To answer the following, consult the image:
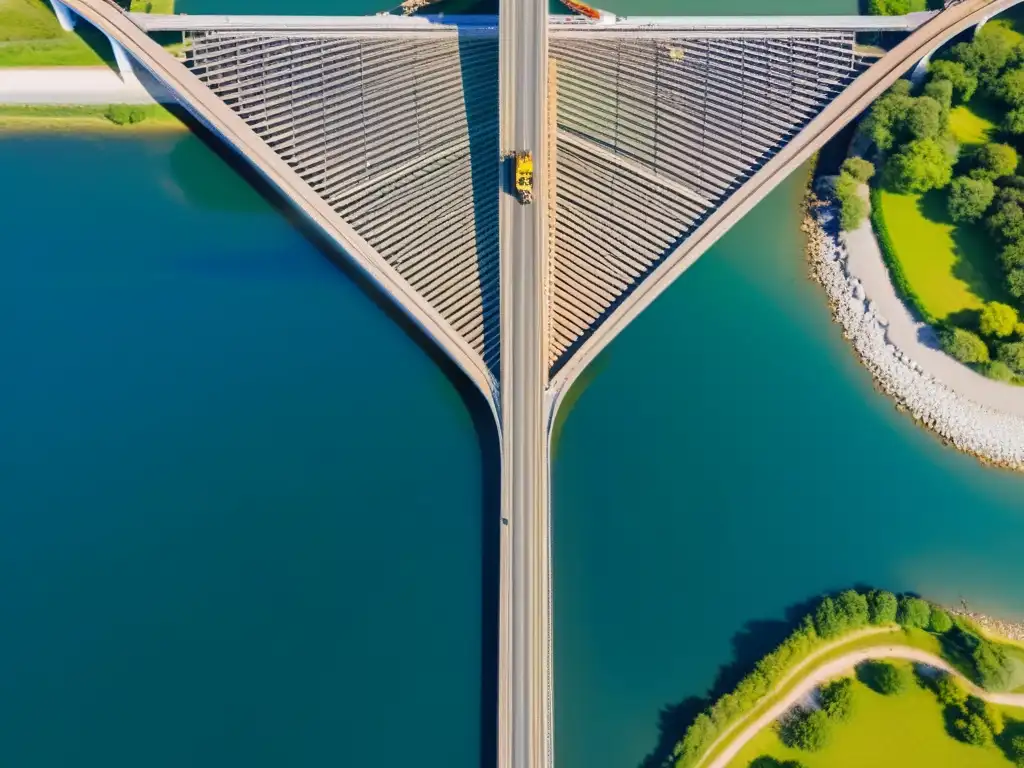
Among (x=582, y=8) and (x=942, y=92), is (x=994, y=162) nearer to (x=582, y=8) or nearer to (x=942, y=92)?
(x=942, y=92)

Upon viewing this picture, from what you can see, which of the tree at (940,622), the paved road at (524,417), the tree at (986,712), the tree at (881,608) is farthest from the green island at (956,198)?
the paved road at (524,417)

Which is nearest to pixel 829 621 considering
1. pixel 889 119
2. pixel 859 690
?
pixel 859 690

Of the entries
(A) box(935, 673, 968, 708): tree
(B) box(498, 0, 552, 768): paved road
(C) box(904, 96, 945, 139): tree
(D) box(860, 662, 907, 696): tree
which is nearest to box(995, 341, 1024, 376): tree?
(C) box(904, 96, 945, 139): tree

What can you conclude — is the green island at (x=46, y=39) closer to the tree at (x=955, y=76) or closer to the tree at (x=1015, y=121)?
the tree at (x=955, y=76)

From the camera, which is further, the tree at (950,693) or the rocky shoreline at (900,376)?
the rocky shoreline at (900,376)

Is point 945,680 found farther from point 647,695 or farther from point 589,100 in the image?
point 589,100

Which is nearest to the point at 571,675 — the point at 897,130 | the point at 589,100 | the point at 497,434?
the point at 497,434
